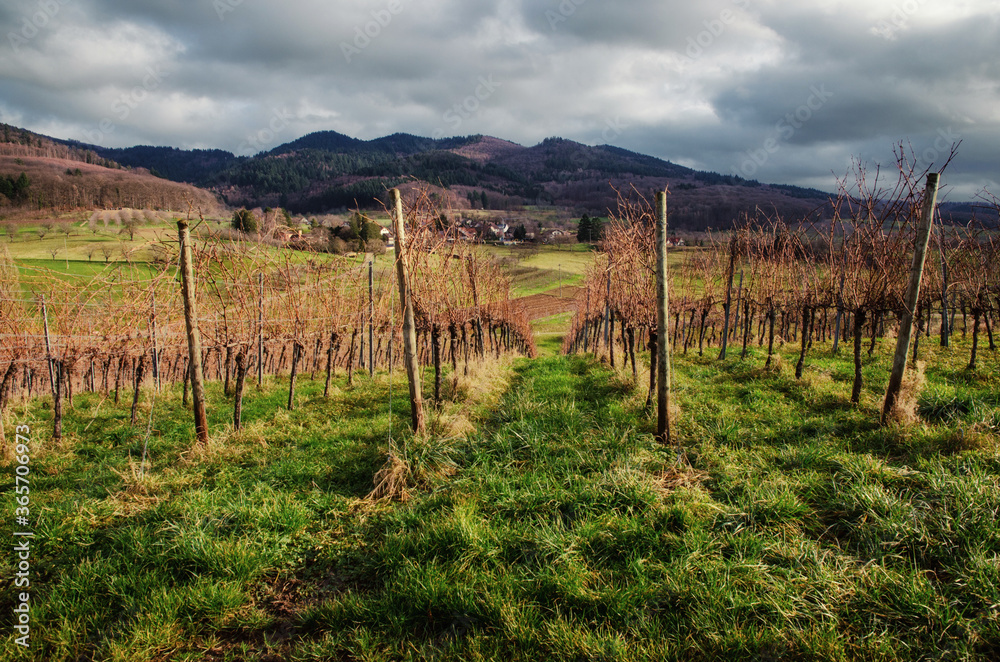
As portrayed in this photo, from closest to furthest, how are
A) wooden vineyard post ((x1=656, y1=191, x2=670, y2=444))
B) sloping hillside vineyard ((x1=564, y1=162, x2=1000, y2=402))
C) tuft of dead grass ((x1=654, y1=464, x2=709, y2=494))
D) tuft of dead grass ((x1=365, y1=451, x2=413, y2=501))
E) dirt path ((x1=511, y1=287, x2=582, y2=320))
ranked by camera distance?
tuft of dead grass ((x1=654, y1=464, x2=709, y2=494)), tuft of dead grass ((x1=365, y1=451, x2=413, y2=501)), wooden vineyard post ((x1=656, y1=191, x2=670, y2=444)), sloping hillside vineyard ((x1=564, y1=162, x2=1000, y2=402)), dirt path ((x1=511, y1=287, x2=582, y2=320))

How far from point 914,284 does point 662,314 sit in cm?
320

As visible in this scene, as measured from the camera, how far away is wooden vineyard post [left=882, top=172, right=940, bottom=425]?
17.3ft

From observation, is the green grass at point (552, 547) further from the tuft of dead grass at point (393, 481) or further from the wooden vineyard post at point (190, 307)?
the wooden vineyard post at point (190, 307)

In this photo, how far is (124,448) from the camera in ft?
23.5

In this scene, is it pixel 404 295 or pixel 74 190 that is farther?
pixel 74 190

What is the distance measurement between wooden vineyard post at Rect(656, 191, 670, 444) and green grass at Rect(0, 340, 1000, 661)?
1.35 ft

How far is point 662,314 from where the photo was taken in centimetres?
536

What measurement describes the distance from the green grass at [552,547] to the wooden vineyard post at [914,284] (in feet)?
1.78

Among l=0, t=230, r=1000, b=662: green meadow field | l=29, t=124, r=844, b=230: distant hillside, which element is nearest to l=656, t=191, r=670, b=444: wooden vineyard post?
l=0, t=230, r=1000, b=662: green meadow field

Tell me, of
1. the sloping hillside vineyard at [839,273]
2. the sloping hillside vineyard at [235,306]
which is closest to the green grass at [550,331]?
the sloping hillside vineyard at [839,273]

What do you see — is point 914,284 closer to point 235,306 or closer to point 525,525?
point 525,525

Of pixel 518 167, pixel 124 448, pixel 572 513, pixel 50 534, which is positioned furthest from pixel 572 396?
pixel 518 167

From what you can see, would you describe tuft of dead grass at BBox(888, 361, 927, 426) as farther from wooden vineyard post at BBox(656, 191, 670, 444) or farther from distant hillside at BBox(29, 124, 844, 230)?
distant hillside at BBox(29, 124, 844, 230)

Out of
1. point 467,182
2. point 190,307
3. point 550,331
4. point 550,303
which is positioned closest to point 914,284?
point 190,307
